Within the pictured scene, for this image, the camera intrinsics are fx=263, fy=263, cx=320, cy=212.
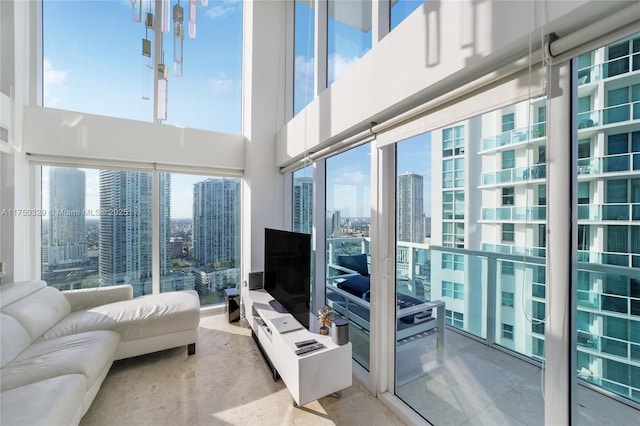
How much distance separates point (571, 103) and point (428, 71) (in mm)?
635

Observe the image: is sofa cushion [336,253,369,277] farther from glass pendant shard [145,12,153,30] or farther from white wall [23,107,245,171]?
glass pendant shard [145,12,153,30]

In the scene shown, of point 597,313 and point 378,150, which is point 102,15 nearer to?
point 378,150

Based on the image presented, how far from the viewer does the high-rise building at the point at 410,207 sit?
1822 mm

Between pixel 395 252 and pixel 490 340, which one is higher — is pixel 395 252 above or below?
above

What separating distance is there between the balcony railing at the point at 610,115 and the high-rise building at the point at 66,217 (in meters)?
4.46

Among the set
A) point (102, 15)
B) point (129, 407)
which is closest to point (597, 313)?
point (129, 407)

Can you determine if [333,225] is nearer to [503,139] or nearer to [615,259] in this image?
[503,139]

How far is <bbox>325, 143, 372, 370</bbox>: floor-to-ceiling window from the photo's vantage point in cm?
228

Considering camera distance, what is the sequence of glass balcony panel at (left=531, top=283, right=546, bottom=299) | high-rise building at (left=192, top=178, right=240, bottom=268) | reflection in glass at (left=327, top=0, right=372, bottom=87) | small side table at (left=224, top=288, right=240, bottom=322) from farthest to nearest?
1. high-rise building at (left=192, top=178, right=240, bottom=268)
2. small side table at (left=224, top=288, right=240, bottom=322)
3. reflection in glass at (left=327, top=0, right=372, bottom=87)
4. glass balcony panel at (left=531, top=283, right=546, bottom=299)

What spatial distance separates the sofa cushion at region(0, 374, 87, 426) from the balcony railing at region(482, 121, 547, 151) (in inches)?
102

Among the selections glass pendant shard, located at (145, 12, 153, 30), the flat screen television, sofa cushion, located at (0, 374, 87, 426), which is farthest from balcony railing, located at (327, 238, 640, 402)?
glass pendant shard, located at (145, 12, 153, 30)

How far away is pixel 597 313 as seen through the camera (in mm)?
1024

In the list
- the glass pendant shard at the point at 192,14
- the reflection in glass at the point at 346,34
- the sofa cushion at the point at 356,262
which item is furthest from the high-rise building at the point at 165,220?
the reflection in glass at the point at 346,34

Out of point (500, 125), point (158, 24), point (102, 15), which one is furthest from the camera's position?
point (158, 24)
